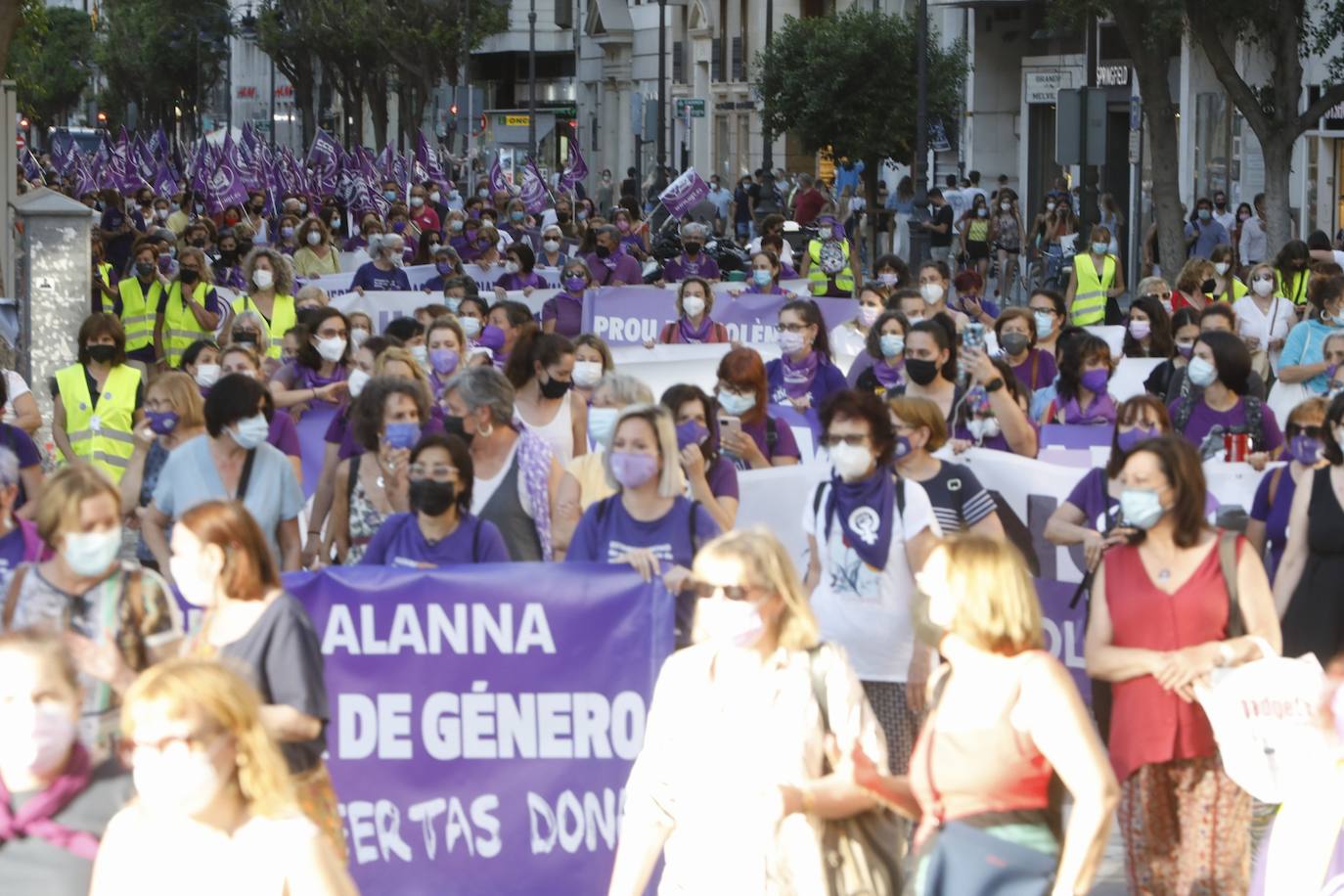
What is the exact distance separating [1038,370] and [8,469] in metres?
5.90

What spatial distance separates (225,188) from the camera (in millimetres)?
33719

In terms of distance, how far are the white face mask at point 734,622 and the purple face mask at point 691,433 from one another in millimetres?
2833

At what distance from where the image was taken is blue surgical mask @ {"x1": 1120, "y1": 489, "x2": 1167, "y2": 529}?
247 inches

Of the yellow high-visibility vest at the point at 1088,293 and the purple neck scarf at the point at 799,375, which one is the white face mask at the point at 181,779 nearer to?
the purple neck scarf at the point at 799,375

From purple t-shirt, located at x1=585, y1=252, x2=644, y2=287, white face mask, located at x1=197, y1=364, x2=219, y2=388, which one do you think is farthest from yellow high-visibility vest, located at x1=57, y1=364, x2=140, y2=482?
purple t-shirt, located at x1=585, y1=252, x2=644, y2=287

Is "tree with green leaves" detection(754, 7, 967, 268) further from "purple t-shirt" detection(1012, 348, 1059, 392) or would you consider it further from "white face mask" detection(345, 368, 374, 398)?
"white face mask" detection(345, 368, 374, 398)

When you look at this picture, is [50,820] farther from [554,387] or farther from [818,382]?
[818,382]

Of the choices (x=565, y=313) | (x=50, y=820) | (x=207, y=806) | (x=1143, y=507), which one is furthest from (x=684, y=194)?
(x=207, y=806)

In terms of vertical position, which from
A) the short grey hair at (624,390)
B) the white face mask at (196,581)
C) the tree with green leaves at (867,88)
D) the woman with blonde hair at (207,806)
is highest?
the tree with green leaves at (867,88)

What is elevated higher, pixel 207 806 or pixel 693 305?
pixel 693 305

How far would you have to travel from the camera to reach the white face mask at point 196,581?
5.66 meters

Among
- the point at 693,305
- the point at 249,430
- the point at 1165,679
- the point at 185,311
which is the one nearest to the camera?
the point at 1165,679

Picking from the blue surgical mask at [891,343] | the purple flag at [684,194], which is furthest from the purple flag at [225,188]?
the blue surgical mask at [891,343]

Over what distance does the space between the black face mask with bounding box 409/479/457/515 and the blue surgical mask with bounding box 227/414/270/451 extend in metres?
0.97
